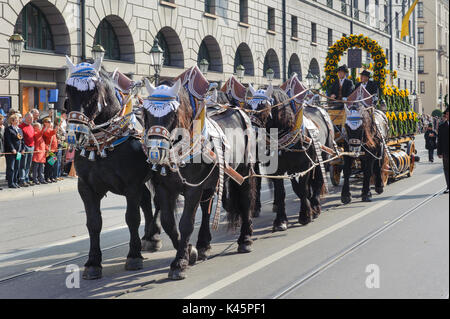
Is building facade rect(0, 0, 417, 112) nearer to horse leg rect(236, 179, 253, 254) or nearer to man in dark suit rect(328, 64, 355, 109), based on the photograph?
man in dark suit rect(328, 64, 355, 109)

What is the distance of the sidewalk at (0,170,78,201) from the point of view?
13258 millimetres

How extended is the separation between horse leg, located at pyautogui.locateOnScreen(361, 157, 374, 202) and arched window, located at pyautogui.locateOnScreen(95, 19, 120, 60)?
13458 mm

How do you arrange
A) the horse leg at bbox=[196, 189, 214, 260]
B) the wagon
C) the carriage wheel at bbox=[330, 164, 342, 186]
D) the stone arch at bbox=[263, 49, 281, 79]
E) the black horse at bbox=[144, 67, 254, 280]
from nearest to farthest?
the black horse at bbox=[144, 67, 254, 280] → the horse leg at bbox=[196, 189, 214, 260] → the wagon → the carriage wheel at bbox=[330, 164, 342, 186] → the stone arch at bbox=[263, 49, 281, 79]

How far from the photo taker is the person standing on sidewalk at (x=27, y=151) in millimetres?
14539

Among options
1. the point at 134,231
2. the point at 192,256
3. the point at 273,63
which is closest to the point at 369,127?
the point at 192,256

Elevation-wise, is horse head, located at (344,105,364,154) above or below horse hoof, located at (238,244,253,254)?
above

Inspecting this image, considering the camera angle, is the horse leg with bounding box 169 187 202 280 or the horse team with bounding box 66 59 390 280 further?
the horse leg with bounding box 169 187 202 280

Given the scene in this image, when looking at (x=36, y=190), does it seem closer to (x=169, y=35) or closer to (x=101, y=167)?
(x=101, y=167)

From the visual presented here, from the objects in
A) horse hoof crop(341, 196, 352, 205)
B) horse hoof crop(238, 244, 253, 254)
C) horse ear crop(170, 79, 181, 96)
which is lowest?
horse hoof crop(238, 244, 253, 254)

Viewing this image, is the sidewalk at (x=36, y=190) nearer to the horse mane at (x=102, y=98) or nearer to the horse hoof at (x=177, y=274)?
the horse mane at (x=102, y=98)

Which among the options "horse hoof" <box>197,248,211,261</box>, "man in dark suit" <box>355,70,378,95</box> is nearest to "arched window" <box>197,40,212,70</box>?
"man in dark suit" <box>355,70,378,95</box>

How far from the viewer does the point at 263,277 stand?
5.90m

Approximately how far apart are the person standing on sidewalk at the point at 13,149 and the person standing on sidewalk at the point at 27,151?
18cm

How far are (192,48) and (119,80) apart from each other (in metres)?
19.0
